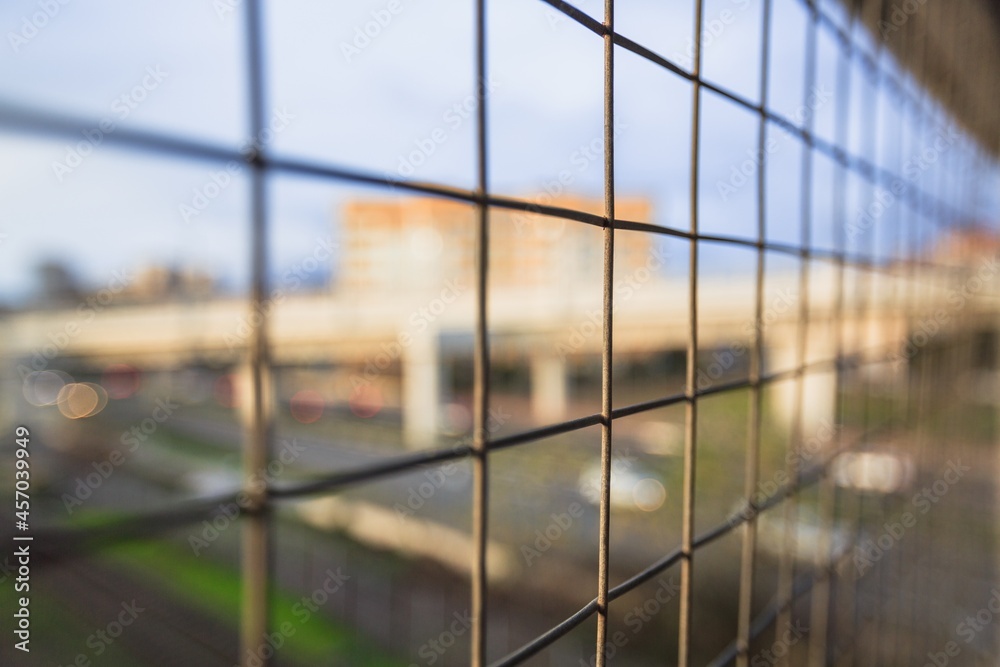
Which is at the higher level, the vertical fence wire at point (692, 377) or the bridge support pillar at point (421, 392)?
the vertical fence wire at point (692, 377)

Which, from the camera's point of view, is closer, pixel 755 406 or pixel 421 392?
pixel 755 406

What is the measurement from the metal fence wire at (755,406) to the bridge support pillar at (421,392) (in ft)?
27.4

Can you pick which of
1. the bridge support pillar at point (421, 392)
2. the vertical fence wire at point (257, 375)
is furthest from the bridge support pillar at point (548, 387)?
the vertical fence wire at point (257, 375)

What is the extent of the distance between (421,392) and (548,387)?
2658 mm

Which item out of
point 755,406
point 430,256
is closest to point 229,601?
point 430,256

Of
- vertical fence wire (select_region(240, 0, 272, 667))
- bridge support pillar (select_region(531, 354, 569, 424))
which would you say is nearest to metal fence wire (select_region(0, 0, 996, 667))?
vertical fence wire (select_region(240, 0, 272, 667))

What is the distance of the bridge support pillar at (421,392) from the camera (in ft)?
33.6

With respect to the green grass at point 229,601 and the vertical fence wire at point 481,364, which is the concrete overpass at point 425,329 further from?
the vertical fence wire at point 481,364

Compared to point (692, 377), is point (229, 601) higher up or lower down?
lower down

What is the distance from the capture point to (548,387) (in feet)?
40.0

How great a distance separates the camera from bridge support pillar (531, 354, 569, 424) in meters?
12.1

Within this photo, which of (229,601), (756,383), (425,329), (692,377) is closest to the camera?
(692,377)

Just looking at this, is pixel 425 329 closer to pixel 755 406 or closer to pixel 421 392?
pixel 421 392

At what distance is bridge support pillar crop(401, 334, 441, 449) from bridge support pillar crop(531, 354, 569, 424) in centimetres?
213
